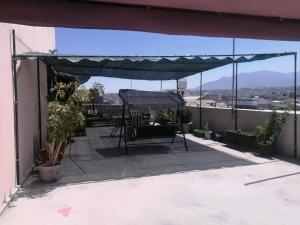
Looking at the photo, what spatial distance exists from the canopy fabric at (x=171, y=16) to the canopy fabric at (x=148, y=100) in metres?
6.28

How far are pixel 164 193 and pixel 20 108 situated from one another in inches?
111

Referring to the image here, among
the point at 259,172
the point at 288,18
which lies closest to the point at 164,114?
the point at 259,172

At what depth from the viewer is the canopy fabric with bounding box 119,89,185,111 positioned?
8.27 meters

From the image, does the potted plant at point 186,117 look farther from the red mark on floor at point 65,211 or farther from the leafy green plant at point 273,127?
the red mark on floor at point 65,211

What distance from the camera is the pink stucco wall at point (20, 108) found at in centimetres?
459

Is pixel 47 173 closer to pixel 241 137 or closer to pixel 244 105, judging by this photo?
pixel 241 137

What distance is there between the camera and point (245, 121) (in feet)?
32.1

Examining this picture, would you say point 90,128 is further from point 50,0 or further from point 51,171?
point 50,0

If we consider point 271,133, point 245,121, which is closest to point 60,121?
point 271,133

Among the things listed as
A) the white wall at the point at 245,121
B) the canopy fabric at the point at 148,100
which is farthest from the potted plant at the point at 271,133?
the canopy fabric at the point at 148,100

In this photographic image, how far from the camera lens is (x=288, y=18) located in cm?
195

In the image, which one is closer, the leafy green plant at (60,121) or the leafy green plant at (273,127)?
the leafy green plant at (60,121)

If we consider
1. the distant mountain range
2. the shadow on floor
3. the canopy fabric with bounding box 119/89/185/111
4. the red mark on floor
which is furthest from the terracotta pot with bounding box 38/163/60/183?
the distant mountain range

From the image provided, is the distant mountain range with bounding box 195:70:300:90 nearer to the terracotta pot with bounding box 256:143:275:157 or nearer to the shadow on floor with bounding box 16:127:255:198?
the shadow on floor with bounding box 16:127:255:198
